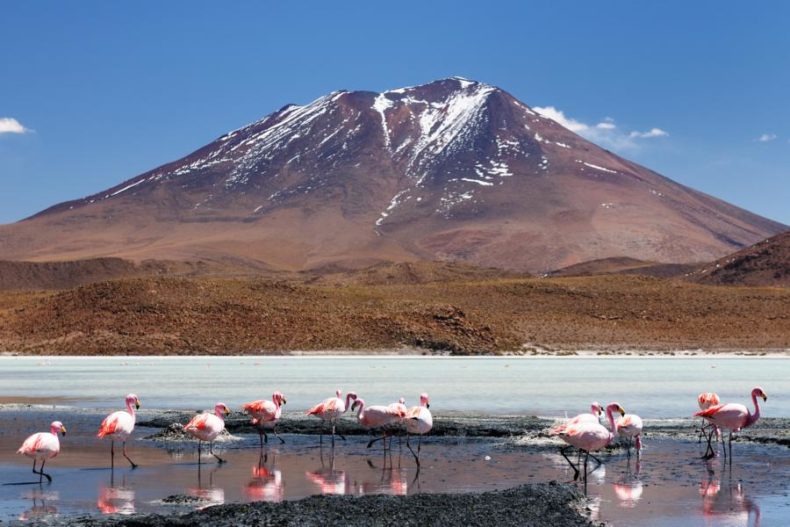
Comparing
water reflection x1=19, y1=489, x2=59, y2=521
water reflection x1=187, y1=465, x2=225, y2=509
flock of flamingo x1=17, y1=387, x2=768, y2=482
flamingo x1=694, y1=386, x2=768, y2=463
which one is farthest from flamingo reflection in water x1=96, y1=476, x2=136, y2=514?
flamingo x1=694, y1=386, x2=768, y2=463

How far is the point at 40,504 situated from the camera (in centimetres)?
1154

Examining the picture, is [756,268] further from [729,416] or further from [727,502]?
[727,502]

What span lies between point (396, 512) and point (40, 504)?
13.4 feet

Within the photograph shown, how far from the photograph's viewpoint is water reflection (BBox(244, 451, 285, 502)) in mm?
12079

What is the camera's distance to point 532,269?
17812 cm

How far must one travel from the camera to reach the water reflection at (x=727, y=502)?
10.9 metres

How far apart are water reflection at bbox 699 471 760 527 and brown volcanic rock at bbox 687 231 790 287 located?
97091 mm

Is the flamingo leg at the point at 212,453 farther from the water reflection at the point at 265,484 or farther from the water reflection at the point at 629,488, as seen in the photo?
the water reflection at the point at 629,488

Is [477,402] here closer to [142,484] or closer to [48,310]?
[142,484]

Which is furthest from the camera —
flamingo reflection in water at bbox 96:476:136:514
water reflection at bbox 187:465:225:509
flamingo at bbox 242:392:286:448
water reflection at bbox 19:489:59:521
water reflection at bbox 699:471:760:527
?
flamingo at bbox 242:392:286:448

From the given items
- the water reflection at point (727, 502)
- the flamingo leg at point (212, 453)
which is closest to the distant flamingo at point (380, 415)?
the flamingo leg at point (212, 453)

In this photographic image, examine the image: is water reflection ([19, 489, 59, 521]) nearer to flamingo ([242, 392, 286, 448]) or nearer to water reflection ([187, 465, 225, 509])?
water reflection ([187, 465, 225, 509])

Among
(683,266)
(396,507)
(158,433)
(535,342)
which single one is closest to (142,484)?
(396,507)

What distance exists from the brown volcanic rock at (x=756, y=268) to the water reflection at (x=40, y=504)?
10085 centimetres
